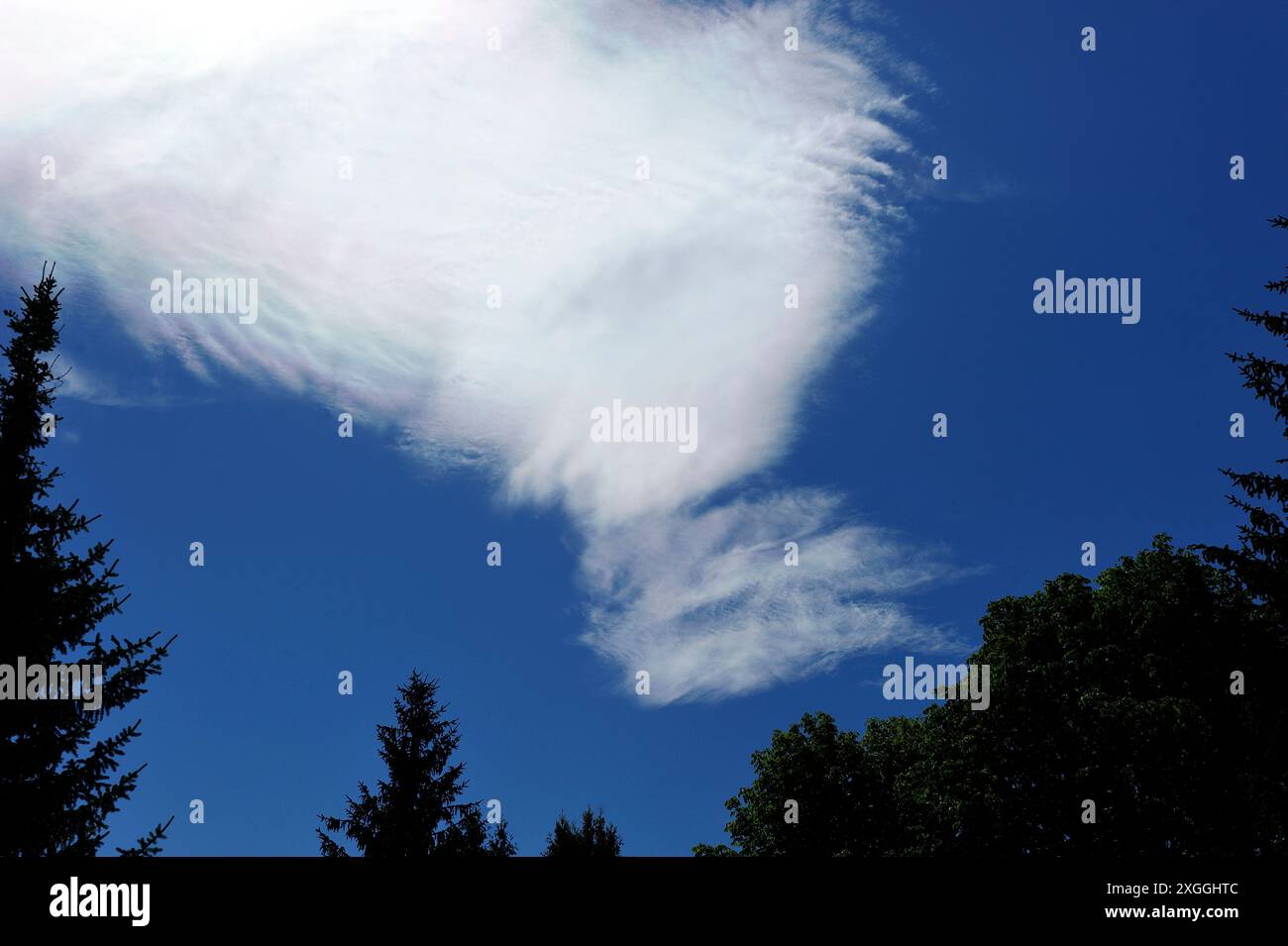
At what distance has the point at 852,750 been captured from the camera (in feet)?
127

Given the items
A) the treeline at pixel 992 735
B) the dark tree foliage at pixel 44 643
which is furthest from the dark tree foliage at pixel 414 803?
the dark tree foliage at pixel 44 643

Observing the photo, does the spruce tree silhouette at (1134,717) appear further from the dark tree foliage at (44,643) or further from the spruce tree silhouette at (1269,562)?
the dark tree foliage at (44,643)

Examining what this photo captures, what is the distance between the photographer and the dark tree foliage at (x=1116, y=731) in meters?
25.1

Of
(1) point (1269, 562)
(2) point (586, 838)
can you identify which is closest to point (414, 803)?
(2) point (586, 838)

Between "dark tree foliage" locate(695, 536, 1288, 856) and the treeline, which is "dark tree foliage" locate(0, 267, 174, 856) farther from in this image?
"dark tree foliage" locate(695, 536, 1288, 856)

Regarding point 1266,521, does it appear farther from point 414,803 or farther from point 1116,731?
point 414,803

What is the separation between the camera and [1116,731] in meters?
27.1

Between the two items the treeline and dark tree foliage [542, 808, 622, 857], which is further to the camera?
dark tree foliage [542, 808, 622, 857]

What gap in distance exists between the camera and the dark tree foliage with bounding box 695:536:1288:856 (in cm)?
2508
